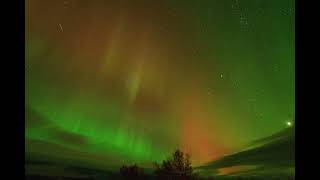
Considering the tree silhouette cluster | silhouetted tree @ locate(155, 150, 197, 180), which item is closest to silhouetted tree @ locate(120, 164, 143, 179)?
the tree silhouette cluster

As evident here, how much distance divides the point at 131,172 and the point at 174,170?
275mm

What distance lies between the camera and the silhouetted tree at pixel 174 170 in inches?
98.0

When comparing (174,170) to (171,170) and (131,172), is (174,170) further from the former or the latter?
(131,172)

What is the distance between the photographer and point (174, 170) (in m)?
2.49

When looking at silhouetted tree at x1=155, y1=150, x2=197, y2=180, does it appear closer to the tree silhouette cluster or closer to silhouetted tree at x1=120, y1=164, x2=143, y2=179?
the tree silhouette cluster

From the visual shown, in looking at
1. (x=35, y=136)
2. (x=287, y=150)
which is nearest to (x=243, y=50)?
(x=287, y=150)

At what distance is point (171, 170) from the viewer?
8.22 ft

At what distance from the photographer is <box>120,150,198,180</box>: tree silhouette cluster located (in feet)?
8.15

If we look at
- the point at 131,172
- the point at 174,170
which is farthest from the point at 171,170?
the point at 131,172

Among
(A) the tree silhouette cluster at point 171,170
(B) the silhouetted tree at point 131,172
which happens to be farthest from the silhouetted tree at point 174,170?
(B) the silhouetted tree at point 131,172

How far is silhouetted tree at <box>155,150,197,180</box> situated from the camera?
8.17ft

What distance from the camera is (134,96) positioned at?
252 cm
